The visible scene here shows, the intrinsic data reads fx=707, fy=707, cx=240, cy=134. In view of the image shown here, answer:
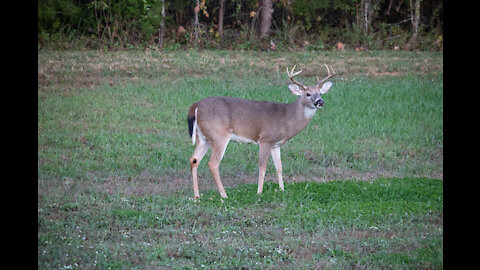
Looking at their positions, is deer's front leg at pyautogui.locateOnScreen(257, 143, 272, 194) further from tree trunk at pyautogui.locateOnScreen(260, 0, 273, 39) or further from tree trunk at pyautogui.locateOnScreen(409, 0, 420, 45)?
tree trunk at pyautogui.locateOnScreen(409, 0, 420, 45)

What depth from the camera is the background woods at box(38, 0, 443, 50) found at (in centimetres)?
1778

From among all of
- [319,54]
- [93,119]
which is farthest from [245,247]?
[319,54]

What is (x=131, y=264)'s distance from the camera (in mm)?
5801

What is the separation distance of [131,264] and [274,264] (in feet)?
3.90

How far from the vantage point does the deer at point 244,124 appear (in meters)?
8.25

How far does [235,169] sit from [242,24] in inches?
426

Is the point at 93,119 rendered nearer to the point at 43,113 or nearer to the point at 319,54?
the point at 43,113

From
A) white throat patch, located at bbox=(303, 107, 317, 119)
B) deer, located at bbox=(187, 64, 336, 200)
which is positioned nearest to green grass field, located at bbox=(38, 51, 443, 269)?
deer, located at bbox=(187, 64, 336, 200)

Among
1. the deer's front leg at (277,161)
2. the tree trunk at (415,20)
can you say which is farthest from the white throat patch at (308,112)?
the tree trunk at (415,20)

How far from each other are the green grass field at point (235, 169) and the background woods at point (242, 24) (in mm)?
1085

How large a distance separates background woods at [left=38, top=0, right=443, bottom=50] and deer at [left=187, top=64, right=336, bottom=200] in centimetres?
895

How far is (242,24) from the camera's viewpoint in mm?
20141
